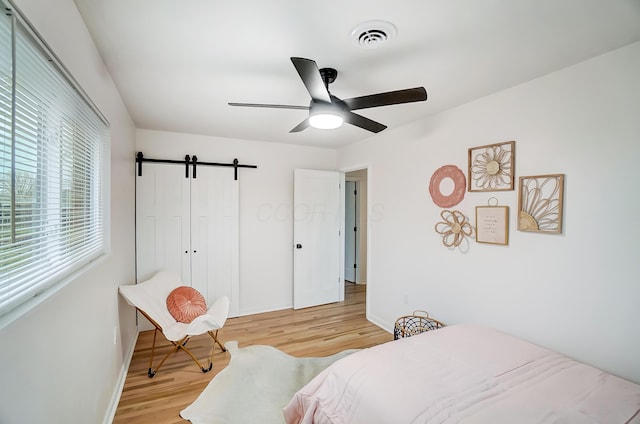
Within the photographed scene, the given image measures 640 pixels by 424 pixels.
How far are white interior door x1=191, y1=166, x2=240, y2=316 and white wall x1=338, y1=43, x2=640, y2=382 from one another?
2.45 m

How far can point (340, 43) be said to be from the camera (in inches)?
64.7

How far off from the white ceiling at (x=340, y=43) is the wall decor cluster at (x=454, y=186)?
0.63 metres

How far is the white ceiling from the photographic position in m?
1.38

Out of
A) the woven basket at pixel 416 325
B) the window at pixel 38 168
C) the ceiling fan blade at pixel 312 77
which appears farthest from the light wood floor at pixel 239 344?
the ceiling fan blade at pixel 312 77

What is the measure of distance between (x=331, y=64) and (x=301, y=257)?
293cm

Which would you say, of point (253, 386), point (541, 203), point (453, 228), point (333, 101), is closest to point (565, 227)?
point (541, 203)

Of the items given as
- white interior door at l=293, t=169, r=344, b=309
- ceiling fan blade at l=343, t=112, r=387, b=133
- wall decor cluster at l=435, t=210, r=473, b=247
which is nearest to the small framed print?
wall decor cluster at l=435, t=210, r=473, b=247

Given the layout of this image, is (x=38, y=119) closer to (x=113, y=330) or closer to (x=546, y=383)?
(x=113, y=330)

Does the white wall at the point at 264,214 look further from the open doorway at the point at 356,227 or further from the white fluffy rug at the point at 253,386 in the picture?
the open doorway at the point at 356,227

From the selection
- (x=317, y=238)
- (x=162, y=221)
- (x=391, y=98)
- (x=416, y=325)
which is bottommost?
(x=416, y=325)

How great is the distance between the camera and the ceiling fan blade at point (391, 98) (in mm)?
1692

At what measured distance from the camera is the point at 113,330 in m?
2.13

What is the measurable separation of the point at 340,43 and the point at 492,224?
1.88 metres

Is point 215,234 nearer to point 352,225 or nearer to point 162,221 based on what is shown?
point 162,221
